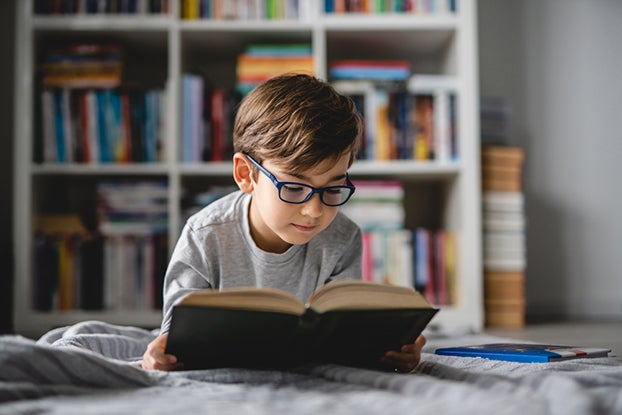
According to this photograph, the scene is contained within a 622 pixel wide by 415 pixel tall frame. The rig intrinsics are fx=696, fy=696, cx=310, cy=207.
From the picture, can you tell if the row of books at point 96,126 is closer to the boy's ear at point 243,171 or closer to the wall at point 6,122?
the wall at point 6,122

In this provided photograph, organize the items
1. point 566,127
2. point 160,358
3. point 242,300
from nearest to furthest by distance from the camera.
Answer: point 242,300 < point 160,358 < point 566,127

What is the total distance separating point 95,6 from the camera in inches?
87.9

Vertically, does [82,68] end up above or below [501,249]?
above

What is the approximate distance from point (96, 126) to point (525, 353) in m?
1.62

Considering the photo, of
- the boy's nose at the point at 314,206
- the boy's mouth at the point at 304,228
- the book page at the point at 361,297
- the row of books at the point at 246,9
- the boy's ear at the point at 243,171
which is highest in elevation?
the row of books at the point at 246,9

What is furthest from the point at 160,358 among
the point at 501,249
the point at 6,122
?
the point at 6,122

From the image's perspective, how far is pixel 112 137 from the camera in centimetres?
221

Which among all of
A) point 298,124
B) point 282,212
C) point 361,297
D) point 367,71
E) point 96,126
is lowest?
point 361,297

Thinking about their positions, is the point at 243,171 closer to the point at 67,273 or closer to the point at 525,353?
the point at 525,353

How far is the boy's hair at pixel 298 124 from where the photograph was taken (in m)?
1.06

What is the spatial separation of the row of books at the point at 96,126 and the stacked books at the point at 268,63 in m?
0.29

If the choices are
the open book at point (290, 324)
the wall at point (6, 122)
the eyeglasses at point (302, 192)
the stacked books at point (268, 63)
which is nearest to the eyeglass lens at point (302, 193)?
the eyeglasses at point (302, 192)

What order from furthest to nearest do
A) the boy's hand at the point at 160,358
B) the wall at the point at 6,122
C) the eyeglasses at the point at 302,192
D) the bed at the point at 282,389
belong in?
the wall at the point at 6,122 < the eyeglasses at the point at 302,192 < the boy's hand at the point at 160,358 < the bed at the point at 282,389

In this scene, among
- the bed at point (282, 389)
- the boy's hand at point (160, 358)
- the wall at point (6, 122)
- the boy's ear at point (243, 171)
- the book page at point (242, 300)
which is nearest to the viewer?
the bed at point (282, 389)
